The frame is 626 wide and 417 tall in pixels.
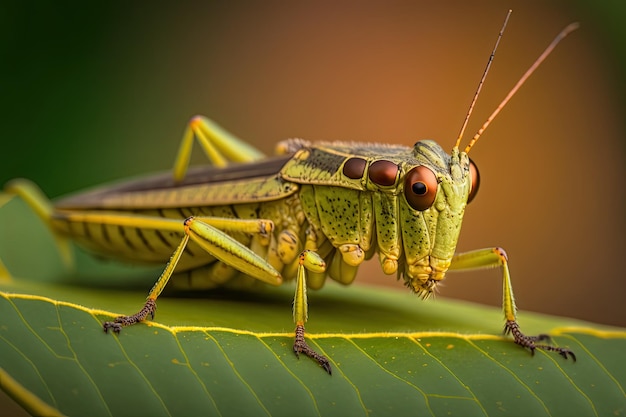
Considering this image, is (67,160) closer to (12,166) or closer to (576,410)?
(12,166)

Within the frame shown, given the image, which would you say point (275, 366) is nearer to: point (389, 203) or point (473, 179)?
point (389, 203)

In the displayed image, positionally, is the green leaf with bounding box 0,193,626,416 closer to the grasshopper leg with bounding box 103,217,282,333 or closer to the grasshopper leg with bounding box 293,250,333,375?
the grasshopper leg with bounding box 293,250,333,375

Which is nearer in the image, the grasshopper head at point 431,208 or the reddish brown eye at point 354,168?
the grasshopper head at point 431,208

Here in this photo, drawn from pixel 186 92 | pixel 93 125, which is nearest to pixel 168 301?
pixel 93 125

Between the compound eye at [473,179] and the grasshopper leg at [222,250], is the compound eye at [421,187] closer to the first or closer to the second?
the compound eye at [473,179]

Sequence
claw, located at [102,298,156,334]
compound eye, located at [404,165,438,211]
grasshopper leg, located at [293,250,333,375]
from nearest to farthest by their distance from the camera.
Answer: claw, located at [102,298,156,334] < grasshopper leg, located at [293,250,333,375] < compound eye, located at [404,165,438,211]

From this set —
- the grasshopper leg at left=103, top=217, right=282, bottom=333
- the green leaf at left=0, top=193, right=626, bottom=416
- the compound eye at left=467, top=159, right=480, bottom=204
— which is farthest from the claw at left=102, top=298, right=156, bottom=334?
the compound eye at left=467, top=159, right=480, bottom=204

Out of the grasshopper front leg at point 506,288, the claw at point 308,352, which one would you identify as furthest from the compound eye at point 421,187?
the claw at point 308,352
